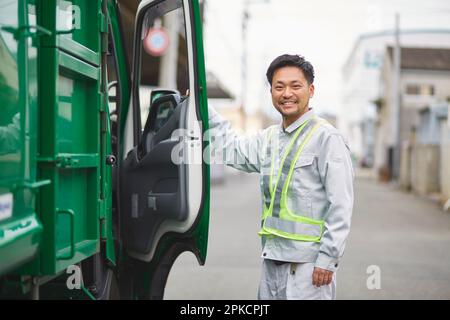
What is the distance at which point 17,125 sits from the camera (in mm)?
2168

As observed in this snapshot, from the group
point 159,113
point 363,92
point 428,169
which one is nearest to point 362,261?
point 159,113

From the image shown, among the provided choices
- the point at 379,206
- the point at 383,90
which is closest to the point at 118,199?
the point at 379,206

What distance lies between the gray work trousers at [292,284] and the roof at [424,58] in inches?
1163

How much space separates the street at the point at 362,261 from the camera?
5.55m

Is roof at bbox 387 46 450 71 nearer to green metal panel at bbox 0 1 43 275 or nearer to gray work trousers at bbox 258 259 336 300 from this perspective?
gray work trousers at bbox 258 259 336 300

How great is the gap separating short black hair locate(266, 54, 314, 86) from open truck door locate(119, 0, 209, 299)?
0.50 meters

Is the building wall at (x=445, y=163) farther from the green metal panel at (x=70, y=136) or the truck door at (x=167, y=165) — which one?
the green metal panel at (x=70, y=136)

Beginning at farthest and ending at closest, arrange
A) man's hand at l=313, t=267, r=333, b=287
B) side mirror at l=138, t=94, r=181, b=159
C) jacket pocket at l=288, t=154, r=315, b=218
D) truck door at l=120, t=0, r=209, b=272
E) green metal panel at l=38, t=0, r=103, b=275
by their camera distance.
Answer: side mirror at l=138, t=94, r=181, b=159 → truck door at l=120, t=0, r=209, b=272 → jacket pocket at l=288, t=154, r=315, b=218 → man's hand at l=313, t=267, r=333, b=287 → green metal panel at l=38, t=0, r=103, b=275

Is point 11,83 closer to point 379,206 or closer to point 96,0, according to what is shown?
point 96,0

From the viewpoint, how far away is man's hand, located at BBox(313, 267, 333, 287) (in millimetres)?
2665

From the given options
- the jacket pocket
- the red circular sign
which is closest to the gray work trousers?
the jacket pocket

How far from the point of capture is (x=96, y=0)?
9.66ft

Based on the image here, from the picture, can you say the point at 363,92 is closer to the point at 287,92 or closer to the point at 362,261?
the point at 362,261
